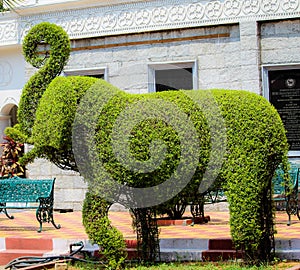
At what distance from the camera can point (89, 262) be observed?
27.1 ft

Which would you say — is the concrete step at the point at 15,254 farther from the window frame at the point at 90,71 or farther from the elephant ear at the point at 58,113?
the window frame at the point at 90,71

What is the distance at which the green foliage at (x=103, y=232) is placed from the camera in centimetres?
759

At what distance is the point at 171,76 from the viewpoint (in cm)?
1373

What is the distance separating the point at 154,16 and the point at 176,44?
2.50ft

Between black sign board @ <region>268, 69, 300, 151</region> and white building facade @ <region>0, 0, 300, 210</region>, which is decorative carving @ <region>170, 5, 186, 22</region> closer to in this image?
white building facade @ <region>0, 0, 300, 210</region>

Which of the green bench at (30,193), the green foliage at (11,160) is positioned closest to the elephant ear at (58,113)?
the green bench at (30,193)

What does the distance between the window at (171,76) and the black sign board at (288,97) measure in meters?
1.72

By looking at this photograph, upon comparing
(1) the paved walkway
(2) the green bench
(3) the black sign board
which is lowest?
(1) the paved walkway

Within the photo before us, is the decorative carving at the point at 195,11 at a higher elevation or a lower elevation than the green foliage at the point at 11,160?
higher

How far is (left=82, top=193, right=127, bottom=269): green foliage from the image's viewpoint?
24.9 feet

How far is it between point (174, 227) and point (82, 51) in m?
5.44

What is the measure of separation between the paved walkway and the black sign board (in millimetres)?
1759

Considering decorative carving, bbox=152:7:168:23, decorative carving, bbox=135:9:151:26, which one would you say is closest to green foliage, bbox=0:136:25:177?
decorative carving, bbox=135:9:151:26

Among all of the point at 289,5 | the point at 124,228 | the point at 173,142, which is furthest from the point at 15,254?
the point at 289,5
